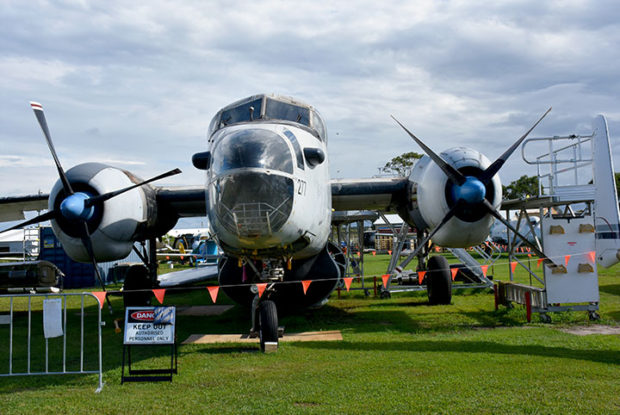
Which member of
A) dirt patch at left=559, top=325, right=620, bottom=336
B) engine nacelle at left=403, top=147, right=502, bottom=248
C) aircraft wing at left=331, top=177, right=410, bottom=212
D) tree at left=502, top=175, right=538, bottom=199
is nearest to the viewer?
dirt patch at left=559, top=325, right=620, bottom=336

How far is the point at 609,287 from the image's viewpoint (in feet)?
50.4

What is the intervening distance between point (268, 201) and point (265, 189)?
0.18 metres

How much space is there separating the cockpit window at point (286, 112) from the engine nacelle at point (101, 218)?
10.6 ft

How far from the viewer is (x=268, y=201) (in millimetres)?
6516

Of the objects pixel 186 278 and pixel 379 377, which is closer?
pixel 379 377

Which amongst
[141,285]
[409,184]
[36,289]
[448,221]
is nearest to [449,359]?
[448,221]

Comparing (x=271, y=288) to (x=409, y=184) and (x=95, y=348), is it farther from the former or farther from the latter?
(x=409, y=184)

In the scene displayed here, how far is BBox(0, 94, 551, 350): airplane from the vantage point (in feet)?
21.7

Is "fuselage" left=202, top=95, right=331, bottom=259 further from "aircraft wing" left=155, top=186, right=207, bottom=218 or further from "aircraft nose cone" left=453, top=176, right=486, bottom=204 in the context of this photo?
"aircraft wing" left=155, top=186, right=207, bottom=218

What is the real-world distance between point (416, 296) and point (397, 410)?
10.5 m

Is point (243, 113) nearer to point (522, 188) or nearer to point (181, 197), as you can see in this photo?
point (181, 197)

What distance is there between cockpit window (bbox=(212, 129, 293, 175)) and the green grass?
2.74 metres

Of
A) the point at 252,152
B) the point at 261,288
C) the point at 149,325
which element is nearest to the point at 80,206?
the point at 149,325

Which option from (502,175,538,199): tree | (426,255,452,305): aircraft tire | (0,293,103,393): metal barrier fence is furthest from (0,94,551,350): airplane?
(502,175,538,199): tree
